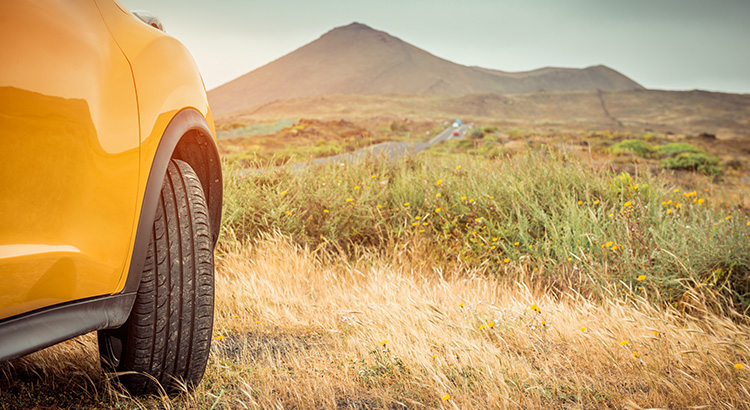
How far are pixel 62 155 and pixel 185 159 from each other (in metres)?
1.02

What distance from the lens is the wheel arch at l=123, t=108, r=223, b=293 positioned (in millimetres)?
1652

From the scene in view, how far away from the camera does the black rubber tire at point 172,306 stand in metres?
1.79

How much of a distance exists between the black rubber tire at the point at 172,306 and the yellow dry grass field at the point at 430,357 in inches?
4.6

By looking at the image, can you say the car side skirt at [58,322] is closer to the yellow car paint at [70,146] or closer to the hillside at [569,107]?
the yellow car paint at [70,146]

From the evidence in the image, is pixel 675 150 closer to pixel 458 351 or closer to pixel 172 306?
pixel 458 351

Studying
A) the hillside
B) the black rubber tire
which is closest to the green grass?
the black rubber tire

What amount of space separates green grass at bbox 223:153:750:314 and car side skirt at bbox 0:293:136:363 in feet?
9.40

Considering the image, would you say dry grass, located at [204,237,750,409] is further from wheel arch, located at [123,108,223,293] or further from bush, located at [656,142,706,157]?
bush, located at [656,142,706,157]

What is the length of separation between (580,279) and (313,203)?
8.22 feet

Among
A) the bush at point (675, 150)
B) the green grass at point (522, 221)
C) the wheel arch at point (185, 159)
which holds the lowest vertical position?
the bush at point (675, 150)

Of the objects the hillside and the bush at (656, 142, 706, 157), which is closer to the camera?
the bush at (656, 142, 706, 157)

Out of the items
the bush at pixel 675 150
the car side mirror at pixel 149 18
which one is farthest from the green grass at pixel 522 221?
the bush at pixel 675 150

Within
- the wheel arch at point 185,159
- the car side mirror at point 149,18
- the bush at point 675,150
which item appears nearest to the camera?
the wheel arch at point 185,159

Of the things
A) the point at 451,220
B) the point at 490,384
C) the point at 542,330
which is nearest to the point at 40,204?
the point at 490,384
